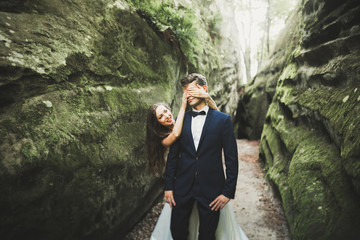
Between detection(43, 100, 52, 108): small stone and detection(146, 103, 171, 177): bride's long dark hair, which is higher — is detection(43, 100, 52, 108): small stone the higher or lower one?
the higher one

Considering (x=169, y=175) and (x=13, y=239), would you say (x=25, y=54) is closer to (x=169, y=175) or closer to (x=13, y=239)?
(x=13, y=239)

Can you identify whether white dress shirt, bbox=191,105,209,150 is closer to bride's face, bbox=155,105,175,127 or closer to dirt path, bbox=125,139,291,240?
bride's face, bbox=155,105,175,127

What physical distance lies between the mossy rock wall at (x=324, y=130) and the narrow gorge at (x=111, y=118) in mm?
24

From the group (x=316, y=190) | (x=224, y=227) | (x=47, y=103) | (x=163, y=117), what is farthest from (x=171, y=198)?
(x=316, y=190)

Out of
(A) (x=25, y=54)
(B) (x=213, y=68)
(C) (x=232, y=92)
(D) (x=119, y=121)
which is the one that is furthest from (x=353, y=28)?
(C) (x=232, y=92)

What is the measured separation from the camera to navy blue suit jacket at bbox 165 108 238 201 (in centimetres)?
242

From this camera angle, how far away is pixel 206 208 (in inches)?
95.3

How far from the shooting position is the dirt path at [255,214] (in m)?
3.90

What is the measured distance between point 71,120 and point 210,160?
2085mm

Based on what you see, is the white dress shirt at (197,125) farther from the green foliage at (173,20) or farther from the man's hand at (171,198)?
the green foliage at (173,20)

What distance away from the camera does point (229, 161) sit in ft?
7.93

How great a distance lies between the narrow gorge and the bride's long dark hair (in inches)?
28.3

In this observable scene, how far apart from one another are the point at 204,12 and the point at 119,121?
37.4 ft

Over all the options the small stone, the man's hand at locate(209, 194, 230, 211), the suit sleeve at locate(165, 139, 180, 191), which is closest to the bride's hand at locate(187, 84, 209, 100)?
the suit sleeve at locate(165, 139, 180, 191)
